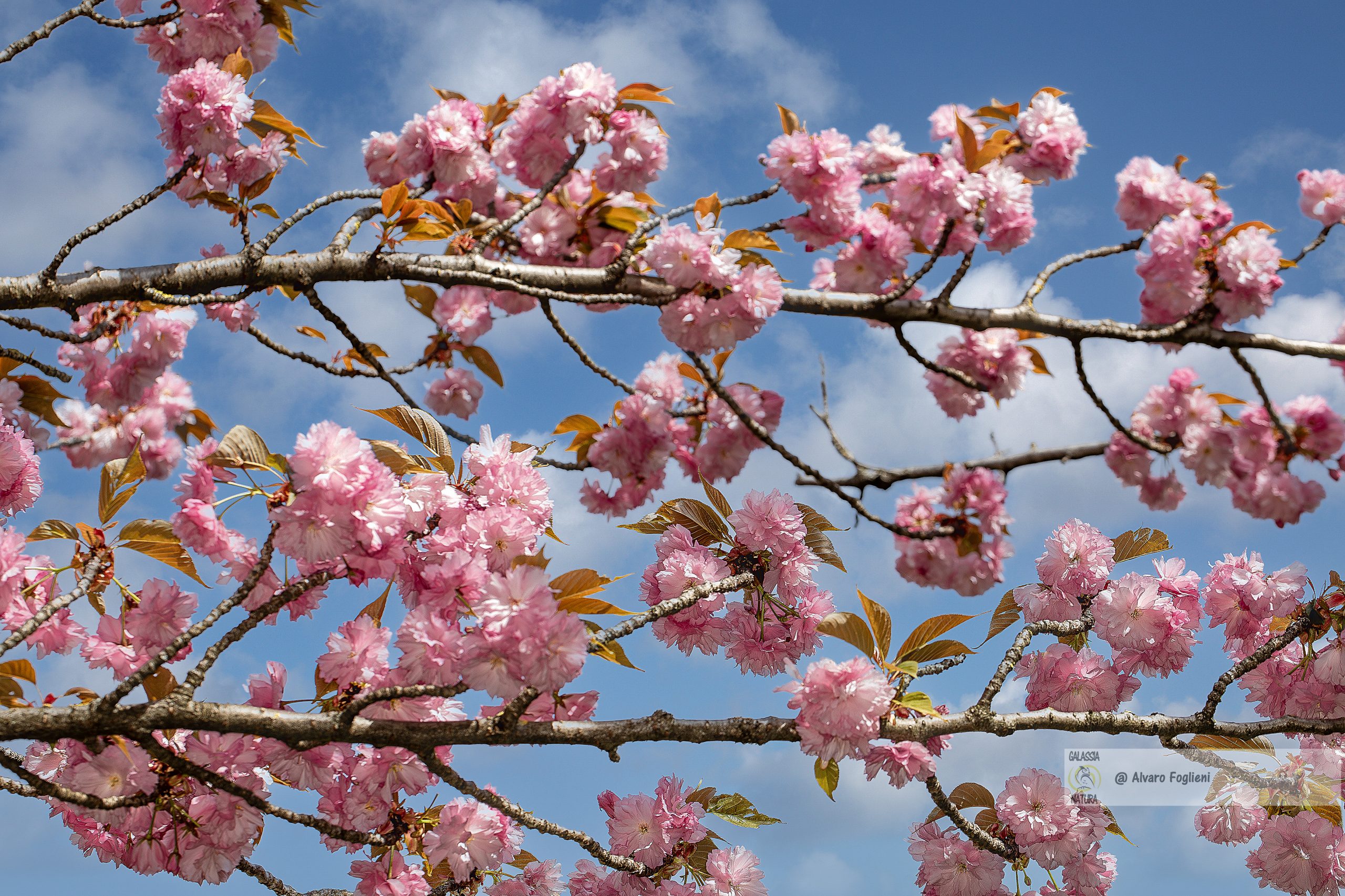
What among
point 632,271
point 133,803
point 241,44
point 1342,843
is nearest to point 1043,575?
point 1342,843

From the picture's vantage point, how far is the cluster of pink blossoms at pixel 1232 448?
2.54m

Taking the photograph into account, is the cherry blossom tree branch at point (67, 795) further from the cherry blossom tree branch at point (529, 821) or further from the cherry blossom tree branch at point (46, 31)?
the cherry blossom tree branch at point (46, 31)

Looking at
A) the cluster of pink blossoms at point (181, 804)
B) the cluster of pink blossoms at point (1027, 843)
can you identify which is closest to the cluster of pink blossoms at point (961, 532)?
the cluster of pink blossoms at point (1027, 843)

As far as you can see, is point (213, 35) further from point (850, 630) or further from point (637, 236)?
point (850, 630)

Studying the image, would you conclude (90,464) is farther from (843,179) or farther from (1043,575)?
(1043,575)

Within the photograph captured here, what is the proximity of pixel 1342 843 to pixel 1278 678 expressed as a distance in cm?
Result: 80

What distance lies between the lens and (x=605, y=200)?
3.30 meters

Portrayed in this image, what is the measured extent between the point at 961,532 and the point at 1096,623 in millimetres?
1842

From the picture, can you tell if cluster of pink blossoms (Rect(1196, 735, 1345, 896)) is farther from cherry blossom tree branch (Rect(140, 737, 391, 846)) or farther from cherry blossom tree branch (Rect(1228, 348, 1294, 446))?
cherry blossom tree branch (Rect(140, 737, 391, 846))

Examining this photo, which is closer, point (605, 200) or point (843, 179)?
point (843, 179)

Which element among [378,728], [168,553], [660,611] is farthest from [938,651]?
[168,553]

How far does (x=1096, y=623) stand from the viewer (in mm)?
3799

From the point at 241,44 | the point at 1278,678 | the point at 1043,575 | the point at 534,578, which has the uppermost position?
the point at 241,44

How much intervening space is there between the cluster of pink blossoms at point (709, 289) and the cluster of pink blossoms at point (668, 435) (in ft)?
0.62
